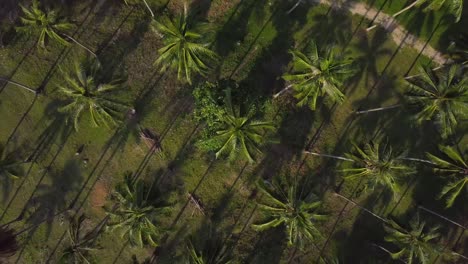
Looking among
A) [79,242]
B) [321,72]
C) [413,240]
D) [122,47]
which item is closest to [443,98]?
[321,72]

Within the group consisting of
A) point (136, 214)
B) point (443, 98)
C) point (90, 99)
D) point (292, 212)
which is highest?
point (443, 98)

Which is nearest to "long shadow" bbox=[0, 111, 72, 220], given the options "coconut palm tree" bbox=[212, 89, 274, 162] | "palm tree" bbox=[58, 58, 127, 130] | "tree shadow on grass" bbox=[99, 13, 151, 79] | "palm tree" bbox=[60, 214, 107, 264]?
"palm tree" bbox=[58, 58, 127, 130]

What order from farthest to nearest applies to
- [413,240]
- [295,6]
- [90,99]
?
[295,6] → [413,240] → [90,99]

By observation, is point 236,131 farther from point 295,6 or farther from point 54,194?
point 54,194

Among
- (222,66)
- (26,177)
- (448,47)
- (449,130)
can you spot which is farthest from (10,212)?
(448,47)

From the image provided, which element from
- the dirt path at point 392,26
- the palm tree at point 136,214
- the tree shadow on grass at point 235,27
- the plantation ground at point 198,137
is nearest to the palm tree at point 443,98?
the dirt path at point 392,26

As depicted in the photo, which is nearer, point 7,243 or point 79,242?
point 7,243

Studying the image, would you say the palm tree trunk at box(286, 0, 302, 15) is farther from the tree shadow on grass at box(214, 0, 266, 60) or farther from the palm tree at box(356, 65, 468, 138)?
the palm tree at box(356, 65, 468, 138)
